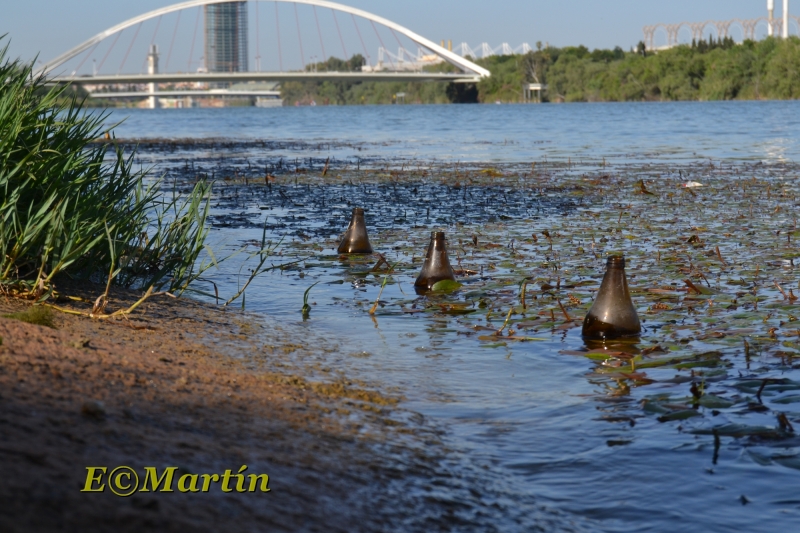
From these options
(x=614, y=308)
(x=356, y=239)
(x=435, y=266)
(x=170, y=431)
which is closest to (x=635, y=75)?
(x=356, y=239)

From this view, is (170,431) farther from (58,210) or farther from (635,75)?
(635,75)

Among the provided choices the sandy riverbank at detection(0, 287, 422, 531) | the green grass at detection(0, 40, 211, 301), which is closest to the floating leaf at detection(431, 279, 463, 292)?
the green grass at detection(0, 40, 211, 301)

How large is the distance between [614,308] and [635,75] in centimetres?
9250

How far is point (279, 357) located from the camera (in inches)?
195

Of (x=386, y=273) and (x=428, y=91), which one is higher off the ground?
(x=428, y=91)

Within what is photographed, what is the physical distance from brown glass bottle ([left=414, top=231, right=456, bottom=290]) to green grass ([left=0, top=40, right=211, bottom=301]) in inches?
71.8

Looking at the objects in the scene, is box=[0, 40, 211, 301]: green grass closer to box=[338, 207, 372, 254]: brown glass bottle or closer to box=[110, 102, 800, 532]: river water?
box=[110, 102, 800, 532]: river water

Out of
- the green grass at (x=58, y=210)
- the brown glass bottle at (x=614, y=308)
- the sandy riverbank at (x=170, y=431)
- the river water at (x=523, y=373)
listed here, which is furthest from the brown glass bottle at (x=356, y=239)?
the sandy riverbank at (x=170, y=431)

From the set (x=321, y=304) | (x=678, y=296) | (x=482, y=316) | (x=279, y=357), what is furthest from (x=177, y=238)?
(x=678, y=296)

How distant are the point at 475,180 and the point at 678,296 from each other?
33.6 feet

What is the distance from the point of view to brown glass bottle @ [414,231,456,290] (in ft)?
22.6

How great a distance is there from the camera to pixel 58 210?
207 inches

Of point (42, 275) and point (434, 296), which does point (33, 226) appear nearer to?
point (42, 275)

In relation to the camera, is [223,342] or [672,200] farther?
[672,200]
